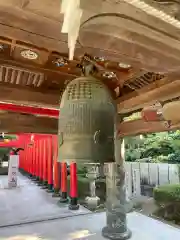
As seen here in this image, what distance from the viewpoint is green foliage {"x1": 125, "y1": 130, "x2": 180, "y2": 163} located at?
850 centimetres

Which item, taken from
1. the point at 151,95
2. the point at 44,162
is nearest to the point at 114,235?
the point at 151,95

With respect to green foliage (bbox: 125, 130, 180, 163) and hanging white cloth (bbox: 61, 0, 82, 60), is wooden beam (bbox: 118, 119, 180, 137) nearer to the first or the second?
hanging white cloth (bbox: 61, 0, 82, 60)

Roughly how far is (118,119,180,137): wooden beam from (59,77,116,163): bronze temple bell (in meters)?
1.40

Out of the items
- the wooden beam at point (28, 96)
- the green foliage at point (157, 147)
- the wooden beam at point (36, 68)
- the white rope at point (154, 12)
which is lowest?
the green foliage at point (157, 147)

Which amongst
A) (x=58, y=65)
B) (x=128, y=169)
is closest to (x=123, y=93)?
(x=58, y=65)

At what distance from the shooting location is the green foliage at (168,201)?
4.87m

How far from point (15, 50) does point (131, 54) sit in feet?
4.20

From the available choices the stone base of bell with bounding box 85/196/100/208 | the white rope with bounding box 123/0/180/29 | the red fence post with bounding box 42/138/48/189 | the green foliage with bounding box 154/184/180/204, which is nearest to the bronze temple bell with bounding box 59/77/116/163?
the white rope with bounding box 123/0/180/29

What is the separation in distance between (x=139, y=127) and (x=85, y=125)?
182cm

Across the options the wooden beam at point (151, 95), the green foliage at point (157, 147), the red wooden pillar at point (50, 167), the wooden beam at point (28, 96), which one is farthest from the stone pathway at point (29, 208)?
the green foliage at point (157, 147)

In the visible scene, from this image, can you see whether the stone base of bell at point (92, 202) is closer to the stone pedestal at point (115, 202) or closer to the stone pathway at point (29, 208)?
the stone pathway at point (29, 208)

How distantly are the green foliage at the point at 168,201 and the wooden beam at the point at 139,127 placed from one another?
102 inches

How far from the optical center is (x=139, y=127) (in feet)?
9.77

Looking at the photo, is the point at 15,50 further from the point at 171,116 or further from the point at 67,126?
the point at 171,116
